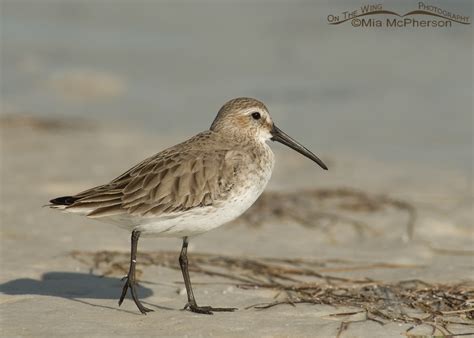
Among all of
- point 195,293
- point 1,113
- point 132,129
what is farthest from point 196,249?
point 1,113

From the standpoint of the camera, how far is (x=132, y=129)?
15.4 metres

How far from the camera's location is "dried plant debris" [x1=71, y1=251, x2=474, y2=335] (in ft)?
23.1

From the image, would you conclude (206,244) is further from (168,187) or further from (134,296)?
(134,296)

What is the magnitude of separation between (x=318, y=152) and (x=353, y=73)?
5.47 meters

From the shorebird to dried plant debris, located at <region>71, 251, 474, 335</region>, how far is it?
796 millimetres

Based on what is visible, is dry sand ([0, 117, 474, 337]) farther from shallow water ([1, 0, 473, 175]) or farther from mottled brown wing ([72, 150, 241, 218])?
shallow water ([1, 0, 473, 175])

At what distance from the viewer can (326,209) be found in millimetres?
10992

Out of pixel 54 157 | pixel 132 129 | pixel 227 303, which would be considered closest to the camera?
pixel 227 303

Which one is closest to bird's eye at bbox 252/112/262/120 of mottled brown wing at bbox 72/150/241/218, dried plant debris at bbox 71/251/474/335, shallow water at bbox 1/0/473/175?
mottled brown wing at bbox 72/150/241/218

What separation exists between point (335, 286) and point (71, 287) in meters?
2.14

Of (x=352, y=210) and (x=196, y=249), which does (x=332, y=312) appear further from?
(x=352, y=210)

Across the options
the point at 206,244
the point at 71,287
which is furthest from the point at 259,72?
the point at 71,287

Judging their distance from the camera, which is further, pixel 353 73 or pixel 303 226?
pixel 353 73

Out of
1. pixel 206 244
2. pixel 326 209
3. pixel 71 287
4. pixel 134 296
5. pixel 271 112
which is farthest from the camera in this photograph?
→ pixel 271 112
